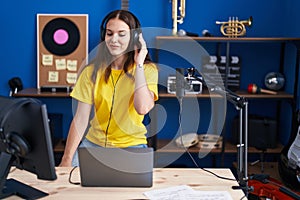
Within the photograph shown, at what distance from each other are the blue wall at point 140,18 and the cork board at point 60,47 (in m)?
0.06

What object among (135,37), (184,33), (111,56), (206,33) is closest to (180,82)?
(135,37)

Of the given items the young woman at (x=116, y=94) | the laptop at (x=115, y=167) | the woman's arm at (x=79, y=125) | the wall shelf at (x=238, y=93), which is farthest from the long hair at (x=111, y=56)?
the wall shelf at (x=238, y=93)

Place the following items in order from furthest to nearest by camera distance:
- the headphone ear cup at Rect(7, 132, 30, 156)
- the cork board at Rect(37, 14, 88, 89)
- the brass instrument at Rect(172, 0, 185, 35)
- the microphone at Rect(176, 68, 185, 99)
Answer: the cork board at Rect(37, 14, 88, 89) → the brass instrument at Rect(172, 0, 185, 35) → the microphone at Rect(176, 68, 185, 99) → the headphone ear cup at Rect(7, 132, 30, 156)

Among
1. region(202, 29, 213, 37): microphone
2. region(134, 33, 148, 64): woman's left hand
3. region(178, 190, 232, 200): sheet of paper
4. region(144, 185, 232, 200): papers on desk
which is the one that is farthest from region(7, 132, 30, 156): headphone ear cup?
region(202, 29, 213, 37): microphone

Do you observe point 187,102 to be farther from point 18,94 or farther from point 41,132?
point 41,132

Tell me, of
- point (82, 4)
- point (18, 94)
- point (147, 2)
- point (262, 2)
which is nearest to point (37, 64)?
point (18, 94)

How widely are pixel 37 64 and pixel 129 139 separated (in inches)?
59.2

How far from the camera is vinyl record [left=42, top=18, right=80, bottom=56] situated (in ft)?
10.9

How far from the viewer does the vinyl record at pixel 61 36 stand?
3.33m

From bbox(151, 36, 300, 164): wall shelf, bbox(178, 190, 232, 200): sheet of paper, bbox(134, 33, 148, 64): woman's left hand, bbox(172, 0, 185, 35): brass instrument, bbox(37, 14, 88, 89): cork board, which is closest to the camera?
bbox(178, 190, 232, 200): sheet of paper

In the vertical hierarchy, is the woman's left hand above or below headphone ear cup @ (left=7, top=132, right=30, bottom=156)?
above

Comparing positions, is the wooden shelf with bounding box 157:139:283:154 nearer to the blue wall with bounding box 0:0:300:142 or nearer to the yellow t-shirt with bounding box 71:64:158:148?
the blue wall with bounding box 0:0:300:142

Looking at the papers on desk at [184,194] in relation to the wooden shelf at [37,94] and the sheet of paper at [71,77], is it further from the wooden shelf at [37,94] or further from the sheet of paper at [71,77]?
the sheet of paper at [71,77]

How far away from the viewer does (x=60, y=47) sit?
3350 millimetres
